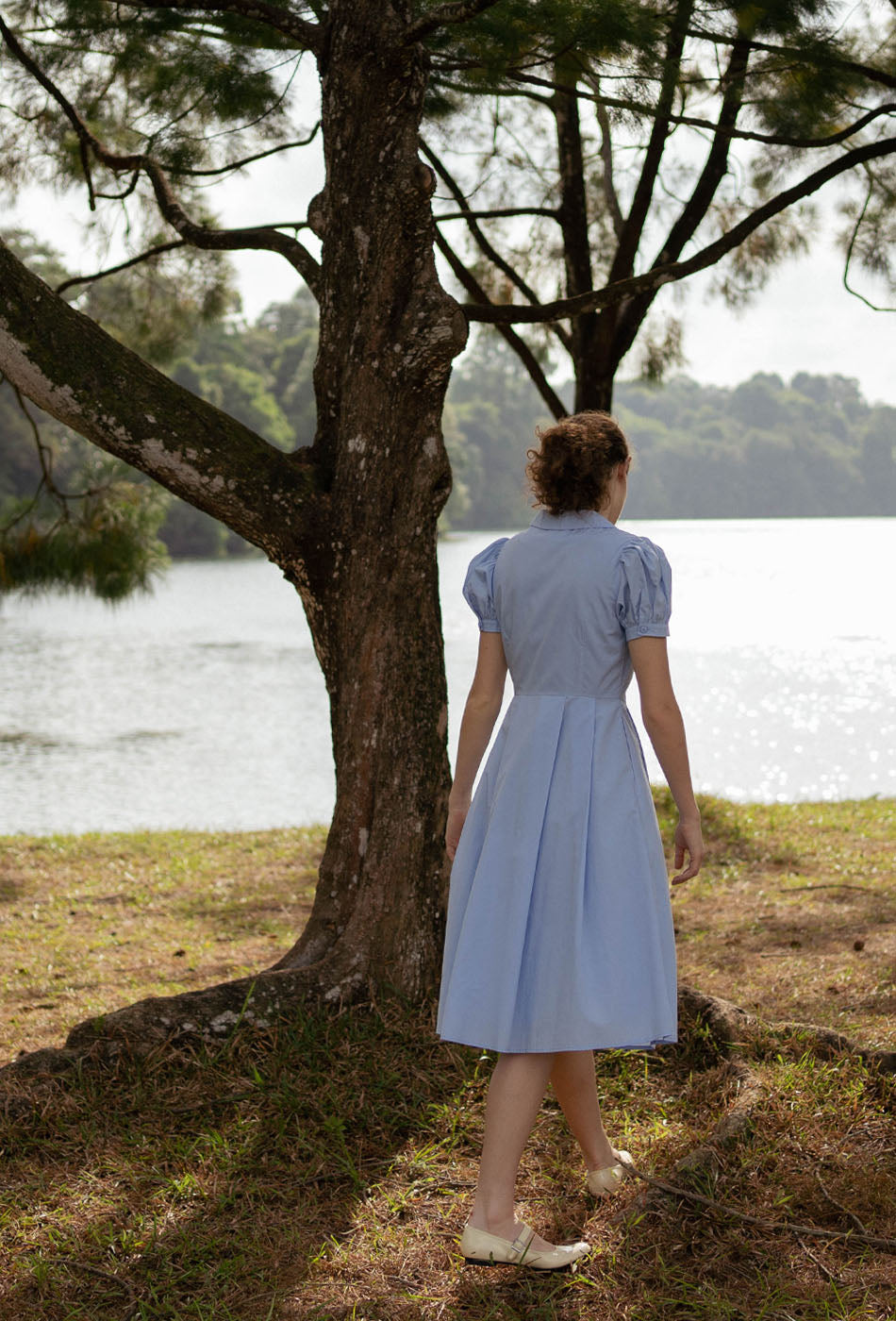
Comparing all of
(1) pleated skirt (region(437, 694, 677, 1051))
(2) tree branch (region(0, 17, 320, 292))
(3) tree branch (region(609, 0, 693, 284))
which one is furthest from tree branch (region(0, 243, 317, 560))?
(3) tree branch (region(609, 0, 693, 284))

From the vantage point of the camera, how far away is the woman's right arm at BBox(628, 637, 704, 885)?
226cm

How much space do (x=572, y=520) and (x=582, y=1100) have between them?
1130mm

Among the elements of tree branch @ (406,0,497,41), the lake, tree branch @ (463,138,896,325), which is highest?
tree branch @ (406,0,497,41)

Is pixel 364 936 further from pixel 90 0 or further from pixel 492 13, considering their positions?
pixel 90 0

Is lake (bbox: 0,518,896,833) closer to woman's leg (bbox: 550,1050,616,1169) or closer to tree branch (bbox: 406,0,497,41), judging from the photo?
tree branch (bbox: 406,0,497,41)

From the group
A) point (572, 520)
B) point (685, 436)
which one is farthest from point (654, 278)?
point (685, 436)

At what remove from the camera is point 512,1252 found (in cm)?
226

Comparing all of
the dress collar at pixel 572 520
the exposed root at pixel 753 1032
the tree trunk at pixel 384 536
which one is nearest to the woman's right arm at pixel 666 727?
the dress collar at pixel 572 520

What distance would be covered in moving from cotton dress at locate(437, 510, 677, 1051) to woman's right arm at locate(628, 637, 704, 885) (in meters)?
0.04

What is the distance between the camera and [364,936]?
11.1ft

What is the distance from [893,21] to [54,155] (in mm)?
3645

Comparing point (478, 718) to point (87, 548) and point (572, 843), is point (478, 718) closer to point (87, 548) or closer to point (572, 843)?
point (572, 843)

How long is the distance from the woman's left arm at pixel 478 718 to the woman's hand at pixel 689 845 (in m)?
0.39

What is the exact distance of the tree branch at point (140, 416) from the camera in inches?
127
